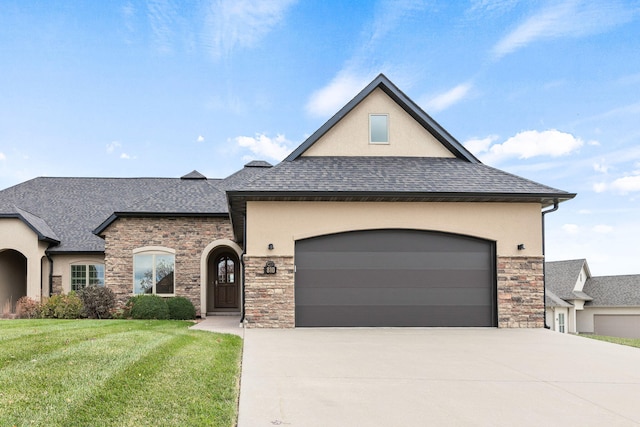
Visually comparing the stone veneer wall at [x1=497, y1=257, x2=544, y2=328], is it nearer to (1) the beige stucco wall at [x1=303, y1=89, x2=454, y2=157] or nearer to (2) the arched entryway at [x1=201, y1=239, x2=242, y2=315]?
(1) the beige stucco wall at [x1=303, y1=89, x2=454, y2=157]

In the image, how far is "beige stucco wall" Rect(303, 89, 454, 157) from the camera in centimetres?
1425

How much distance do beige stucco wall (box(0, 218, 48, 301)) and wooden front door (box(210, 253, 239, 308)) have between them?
6723mm

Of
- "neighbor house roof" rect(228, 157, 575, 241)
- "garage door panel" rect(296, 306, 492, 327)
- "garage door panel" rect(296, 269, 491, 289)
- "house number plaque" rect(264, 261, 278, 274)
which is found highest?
"neighbor house roof" rect(228, 157, 575, 241)

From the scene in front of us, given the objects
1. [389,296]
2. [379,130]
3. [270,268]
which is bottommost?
[389,296]

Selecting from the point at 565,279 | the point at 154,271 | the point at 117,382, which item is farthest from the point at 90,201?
the point at 565,279

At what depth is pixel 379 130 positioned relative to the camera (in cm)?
1438

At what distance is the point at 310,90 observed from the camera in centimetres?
1914

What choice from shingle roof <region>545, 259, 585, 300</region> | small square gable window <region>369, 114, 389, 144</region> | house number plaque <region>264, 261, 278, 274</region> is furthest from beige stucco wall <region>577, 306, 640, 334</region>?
house number plaque <region>264, 261, 278, 274</region>

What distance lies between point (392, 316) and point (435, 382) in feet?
20.3

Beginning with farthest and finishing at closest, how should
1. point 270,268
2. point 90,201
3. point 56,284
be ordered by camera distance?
point 90,201 → point 56,284 → point 270,268

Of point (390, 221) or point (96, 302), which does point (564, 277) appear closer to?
point (390, 221)

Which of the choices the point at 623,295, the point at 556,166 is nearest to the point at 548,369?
the point at 556,166

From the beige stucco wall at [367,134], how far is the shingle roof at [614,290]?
80.2 ft

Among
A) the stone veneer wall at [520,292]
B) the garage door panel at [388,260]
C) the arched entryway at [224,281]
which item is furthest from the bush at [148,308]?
the stone veneer wall at [520,292]
